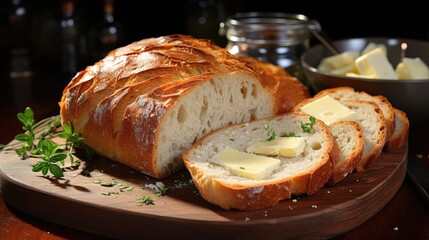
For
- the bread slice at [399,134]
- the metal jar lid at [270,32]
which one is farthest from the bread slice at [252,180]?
the metal jar lid at [270,32]

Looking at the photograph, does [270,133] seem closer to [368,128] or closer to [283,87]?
[368,128]

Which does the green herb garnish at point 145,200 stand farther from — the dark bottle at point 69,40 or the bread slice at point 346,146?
the dark bottle at point 69,40

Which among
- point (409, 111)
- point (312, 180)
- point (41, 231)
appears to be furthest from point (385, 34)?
point (41, 231)

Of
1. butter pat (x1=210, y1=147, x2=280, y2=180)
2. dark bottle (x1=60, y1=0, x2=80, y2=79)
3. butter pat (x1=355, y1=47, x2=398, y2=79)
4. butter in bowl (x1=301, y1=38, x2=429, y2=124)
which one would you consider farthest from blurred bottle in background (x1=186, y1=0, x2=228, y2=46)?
butter pat (x1=210, y1=147, x2=280, y2=180)

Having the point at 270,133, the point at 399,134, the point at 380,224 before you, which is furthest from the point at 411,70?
the point at 380,224

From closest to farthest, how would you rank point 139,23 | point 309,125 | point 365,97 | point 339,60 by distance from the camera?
point 309,125 → point 365,97 → point 339,60 → point 139,23

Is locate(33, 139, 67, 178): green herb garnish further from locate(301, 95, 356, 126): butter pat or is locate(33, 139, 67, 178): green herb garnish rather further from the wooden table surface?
locate(301, 95, 356, 126): butter pat
